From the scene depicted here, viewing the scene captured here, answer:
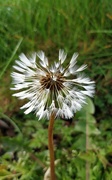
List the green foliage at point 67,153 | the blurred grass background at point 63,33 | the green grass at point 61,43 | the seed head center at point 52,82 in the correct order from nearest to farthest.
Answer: the seed head center at point 52,82 → the green foliage at point 67,153 → the green grass at point 61,43 → the blurred grass background at point 63,33

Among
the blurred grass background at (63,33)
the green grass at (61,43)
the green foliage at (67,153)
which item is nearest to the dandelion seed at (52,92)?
the green foliage at (67,153)

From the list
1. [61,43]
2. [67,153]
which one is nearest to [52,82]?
[67,153]

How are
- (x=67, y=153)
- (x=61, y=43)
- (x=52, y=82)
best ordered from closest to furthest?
(x=52, y=82) → (x=67, y=153) → (x=61, y=43)

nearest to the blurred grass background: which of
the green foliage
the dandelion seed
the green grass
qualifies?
the green grass

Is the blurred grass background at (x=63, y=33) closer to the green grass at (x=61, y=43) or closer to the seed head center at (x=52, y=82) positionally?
the green grass at (x=61, y=43)

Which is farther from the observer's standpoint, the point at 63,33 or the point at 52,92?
the point at 63,33

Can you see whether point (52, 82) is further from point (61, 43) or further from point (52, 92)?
point (61, 43)

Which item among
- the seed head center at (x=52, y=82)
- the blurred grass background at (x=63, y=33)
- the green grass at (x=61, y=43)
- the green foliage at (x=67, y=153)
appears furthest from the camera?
the blurred grass background at (x=63, y=33)

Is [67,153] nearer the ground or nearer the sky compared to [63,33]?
nearer the ground
